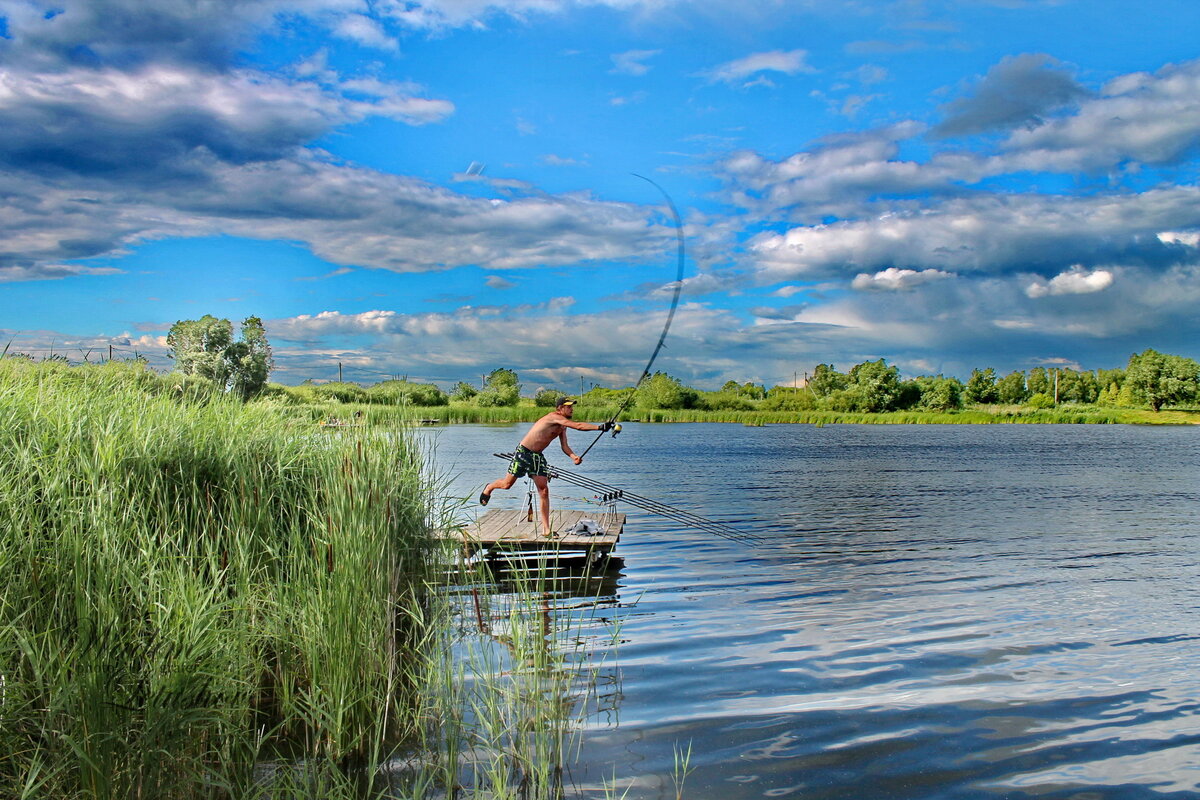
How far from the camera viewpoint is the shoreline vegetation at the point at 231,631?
3.92 meters

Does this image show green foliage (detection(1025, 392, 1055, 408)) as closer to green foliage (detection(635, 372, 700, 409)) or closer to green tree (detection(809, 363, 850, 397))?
green tree (detection(809, 363, 850, 397))

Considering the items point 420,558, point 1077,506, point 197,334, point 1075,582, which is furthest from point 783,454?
point 197,334

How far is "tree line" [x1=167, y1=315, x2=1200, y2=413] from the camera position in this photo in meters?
77.6

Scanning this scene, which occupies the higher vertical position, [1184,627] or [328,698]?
[328,698]

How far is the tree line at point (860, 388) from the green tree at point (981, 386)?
0.61ft

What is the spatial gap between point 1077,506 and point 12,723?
86.7 feet

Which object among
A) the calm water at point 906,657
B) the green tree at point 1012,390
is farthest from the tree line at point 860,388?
the calm water at point 906,657

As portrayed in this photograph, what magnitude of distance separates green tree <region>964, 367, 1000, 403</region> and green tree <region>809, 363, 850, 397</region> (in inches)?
895

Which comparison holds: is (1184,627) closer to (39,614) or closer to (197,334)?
(39,614)

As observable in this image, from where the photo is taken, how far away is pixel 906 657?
852cm

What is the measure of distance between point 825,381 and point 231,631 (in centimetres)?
15054

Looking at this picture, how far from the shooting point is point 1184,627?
10.2 metres

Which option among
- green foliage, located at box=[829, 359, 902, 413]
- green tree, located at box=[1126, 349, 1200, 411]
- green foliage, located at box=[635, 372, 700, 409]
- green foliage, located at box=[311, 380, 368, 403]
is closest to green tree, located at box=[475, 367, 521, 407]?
green foliage, located at box=[635, 372, 700, 409]

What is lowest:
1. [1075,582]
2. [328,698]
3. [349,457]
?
[1075,582]
